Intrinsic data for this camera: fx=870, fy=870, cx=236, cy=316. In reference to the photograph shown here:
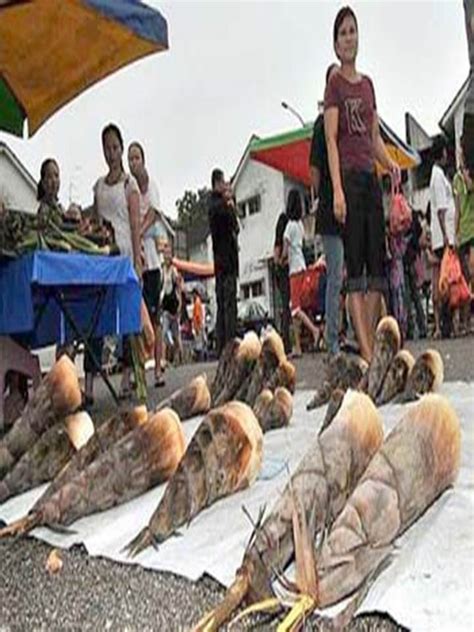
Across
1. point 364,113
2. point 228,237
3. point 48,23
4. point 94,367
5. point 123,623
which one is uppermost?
point 48,23

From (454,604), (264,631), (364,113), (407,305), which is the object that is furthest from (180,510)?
(407,305)

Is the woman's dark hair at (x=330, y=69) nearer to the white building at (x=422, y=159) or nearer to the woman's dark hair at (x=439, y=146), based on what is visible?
the white building at (x=422, y=159)

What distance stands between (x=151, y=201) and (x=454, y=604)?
264cm

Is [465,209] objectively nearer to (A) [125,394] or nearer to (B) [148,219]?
(B) [148,219]

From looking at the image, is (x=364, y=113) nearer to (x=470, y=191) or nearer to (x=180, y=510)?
(x=470, y=191)

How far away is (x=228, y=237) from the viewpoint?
334 cm

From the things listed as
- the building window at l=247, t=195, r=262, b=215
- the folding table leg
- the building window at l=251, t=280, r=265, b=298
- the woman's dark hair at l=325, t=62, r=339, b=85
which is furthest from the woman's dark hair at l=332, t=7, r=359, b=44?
the building window at l=247, t=195, r=262, b=215

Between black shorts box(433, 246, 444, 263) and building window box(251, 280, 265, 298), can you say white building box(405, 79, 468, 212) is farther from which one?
building window box(251, 280, 265, 298)

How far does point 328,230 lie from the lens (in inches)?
101

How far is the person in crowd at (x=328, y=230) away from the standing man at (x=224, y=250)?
68 centimetres

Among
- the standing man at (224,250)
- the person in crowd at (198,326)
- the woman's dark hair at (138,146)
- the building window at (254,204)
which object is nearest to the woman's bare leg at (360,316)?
the standing man at (224,250)

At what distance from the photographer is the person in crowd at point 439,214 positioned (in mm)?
3930

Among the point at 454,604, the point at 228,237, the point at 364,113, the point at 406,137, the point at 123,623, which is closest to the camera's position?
the point at 454,604

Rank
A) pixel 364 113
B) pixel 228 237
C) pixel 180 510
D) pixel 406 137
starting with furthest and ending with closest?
1. pixel 406 137
2. pixel 228 237
3. pixel 364 113
4. pixel 180 510
